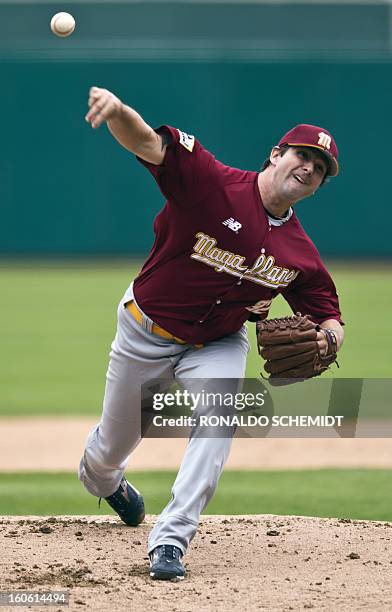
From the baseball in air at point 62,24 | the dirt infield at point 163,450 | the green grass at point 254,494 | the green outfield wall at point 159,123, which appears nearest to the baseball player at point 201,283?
the baseball in air at point 62,24

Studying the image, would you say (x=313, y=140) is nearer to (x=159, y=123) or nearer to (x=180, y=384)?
(x=180, y=384)

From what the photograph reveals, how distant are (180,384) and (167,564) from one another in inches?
31.1

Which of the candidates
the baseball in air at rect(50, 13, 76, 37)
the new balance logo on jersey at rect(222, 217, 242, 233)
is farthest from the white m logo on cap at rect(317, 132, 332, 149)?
the baseball in air at rect(50, 13, 76, 37)

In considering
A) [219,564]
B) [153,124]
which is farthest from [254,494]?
[153,124]

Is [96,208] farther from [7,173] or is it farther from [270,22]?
[270,22]

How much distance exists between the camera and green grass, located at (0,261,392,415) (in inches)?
388

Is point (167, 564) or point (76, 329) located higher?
point (76, 329)

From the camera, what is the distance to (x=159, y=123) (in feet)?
62.3

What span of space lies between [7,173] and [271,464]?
12.6 metres

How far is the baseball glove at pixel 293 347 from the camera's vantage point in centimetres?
461

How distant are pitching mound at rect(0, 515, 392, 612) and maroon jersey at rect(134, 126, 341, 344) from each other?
950 millimetres

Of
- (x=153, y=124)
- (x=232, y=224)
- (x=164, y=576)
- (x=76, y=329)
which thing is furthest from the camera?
(x=153, y=124)

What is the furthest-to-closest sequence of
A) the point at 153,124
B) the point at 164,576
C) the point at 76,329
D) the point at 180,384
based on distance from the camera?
1. the point at 153,124
2. the point at 76,329
3. the point at 180,384
4. the point at 164,576

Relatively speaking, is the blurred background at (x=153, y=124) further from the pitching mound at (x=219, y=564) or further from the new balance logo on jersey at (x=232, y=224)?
the new balance logo on jersey at (x=232, y=224)
